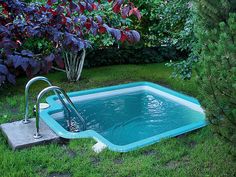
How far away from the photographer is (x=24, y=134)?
12.8 feet

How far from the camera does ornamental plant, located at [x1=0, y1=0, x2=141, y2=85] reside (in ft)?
4.28

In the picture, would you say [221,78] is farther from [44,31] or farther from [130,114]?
[130,114]

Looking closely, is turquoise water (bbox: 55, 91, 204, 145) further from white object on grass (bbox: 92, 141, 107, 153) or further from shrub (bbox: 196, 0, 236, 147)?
shrub (bbox: 196, 0, 236, 147)

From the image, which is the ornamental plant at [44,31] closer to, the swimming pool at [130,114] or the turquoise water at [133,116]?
the swimming pool at [130,114]

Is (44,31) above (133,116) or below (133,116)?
above

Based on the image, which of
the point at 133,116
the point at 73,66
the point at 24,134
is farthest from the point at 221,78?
the point at 73,66

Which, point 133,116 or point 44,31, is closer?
point 44,31

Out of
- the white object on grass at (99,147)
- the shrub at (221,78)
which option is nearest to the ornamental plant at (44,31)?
the shrub at (221,78)

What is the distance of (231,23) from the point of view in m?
2.34

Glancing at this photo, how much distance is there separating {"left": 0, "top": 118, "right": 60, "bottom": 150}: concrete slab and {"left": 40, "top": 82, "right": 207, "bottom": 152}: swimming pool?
12 centimetres

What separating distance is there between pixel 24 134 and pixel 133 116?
206 centimetres

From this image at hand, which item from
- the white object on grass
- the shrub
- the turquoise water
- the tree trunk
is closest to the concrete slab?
the white object on grass

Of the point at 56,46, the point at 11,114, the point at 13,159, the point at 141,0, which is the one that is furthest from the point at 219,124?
the point at 141,0

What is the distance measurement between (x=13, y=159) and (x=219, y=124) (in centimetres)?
217
